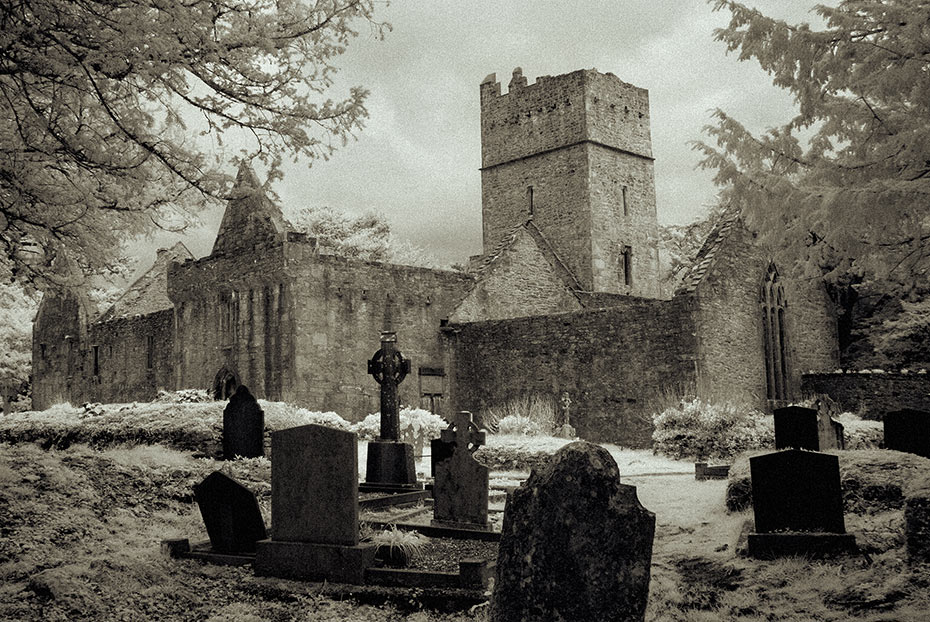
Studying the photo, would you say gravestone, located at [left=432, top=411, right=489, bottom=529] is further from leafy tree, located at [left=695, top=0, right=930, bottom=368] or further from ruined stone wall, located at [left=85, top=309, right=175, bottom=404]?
ruined stone wall, located at [left=85, top=309, right=175, bottom=404]

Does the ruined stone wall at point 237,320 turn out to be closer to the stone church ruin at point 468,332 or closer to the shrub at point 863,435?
the stone church ruin at point 468,332

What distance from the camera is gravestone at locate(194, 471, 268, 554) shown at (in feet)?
24.0

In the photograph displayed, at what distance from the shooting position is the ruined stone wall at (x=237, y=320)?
21266 millimetres

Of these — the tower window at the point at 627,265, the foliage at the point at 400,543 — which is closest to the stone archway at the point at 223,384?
the foliage at the point at 400,543

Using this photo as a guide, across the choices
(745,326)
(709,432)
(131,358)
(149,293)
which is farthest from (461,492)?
(149,293)

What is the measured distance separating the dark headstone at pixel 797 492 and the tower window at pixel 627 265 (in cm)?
3020

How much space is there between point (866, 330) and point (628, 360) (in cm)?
747

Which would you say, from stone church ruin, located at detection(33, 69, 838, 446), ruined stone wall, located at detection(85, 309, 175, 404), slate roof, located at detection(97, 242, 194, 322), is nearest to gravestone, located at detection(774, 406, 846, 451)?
stone church ruin, located at detection(33, 69, 838, 446)

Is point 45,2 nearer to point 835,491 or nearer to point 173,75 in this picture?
point 173,75

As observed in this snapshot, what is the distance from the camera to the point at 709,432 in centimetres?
1678

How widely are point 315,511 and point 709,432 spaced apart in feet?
37.8

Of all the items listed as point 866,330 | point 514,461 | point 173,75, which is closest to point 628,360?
point 514,461

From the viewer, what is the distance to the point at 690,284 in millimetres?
19516

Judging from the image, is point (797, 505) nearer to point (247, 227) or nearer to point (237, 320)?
point (237, 320)
